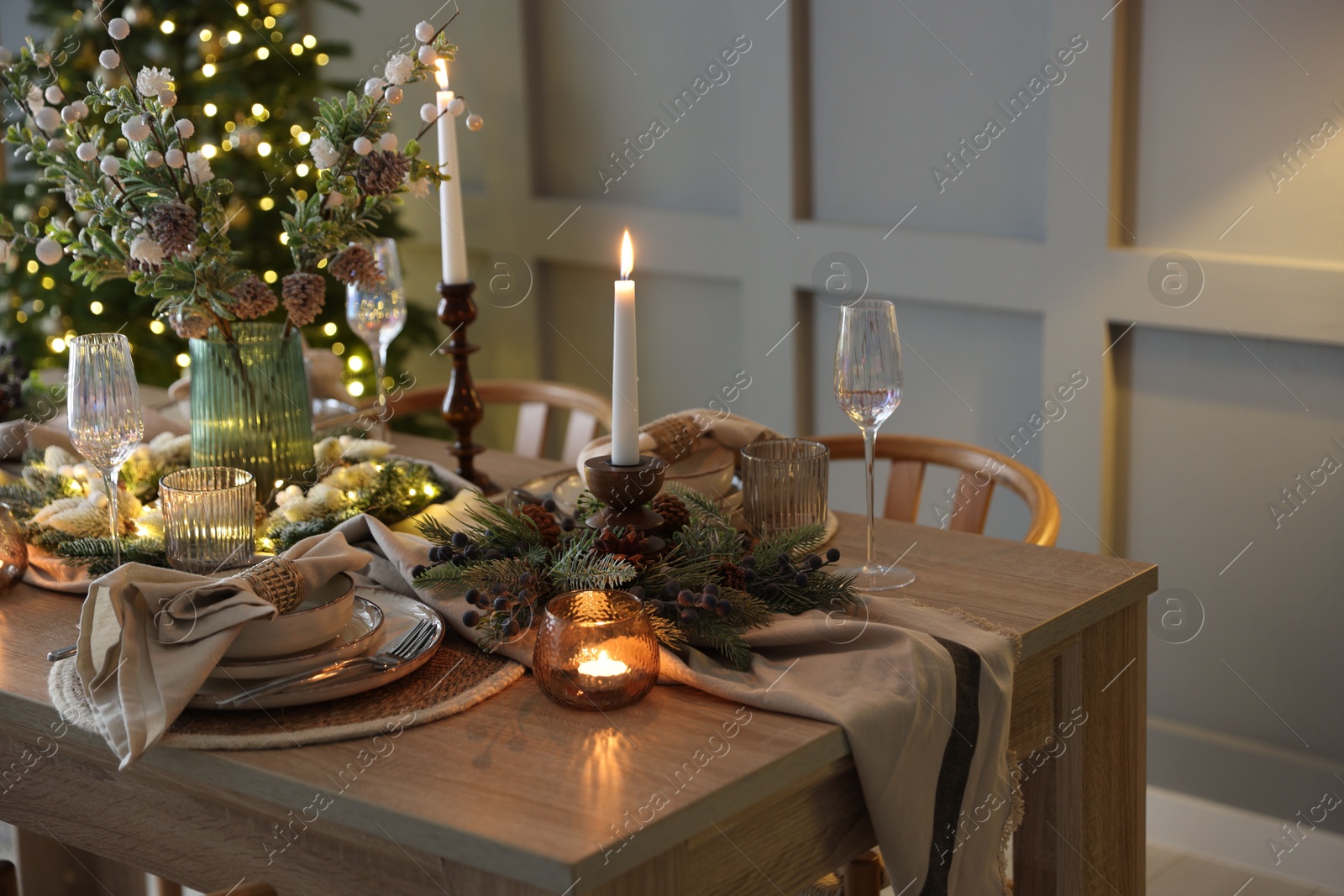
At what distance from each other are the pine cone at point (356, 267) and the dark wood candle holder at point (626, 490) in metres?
0.47

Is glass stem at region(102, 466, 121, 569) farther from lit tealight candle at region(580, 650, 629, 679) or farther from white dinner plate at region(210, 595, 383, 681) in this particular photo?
lit tealight candle at region(580, 650, 629, 679)

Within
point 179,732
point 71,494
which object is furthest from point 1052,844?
point 71,494

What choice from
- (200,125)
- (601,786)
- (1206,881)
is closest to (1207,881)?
(1206,881)

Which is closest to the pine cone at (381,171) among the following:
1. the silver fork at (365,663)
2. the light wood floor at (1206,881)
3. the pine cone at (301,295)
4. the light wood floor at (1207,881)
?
the pine cone at (301,295)

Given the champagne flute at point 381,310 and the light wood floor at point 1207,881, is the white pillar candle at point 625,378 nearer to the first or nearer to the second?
the champagne flute at point 381,310

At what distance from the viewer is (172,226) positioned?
4.77 ft

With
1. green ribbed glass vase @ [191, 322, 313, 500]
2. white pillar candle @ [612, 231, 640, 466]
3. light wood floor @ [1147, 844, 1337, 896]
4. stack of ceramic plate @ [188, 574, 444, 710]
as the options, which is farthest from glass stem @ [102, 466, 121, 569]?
light wood floor @ [1147, 844, 1337, 896]

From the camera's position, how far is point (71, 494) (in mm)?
1599

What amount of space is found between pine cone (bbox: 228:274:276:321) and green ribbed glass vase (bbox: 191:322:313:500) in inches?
1.6

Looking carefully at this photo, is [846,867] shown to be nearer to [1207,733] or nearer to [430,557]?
[430,557]

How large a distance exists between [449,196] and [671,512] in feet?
1.93

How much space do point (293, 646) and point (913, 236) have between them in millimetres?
1878

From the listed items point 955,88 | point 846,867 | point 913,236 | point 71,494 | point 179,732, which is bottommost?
point 846,867

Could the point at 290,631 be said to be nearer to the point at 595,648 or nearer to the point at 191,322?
the point at 595,648
